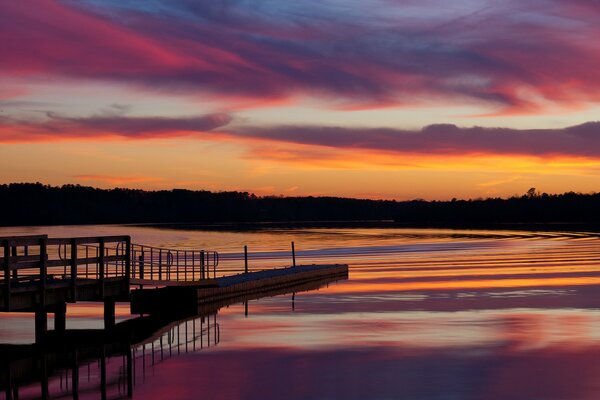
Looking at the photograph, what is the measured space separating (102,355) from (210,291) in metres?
11.3

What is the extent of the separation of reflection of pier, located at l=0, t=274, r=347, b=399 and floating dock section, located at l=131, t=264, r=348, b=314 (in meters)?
0.38

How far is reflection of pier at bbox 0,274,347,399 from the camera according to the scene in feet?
67.6

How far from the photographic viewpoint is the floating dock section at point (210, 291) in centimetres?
3375

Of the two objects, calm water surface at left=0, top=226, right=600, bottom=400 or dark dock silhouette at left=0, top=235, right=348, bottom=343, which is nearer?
calm water surface at left=0, top=226, right=600, bottom=400

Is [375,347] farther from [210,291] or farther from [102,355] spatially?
[210,291]

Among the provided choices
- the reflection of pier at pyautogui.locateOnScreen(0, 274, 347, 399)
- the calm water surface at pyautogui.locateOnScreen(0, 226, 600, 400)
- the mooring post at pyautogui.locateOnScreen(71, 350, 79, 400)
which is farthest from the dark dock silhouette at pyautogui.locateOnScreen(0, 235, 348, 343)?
the mooring post at pyautogui.locateOnScreen(71, 350, 79, 400)

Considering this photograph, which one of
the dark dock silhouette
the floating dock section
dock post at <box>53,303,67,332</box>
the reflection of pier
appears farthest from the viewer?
the floating dock section

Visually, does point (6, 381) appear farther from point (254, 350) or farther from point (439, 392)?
point (439, 392)

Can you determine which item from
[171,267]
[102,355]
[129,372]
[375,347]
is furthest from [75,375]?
[171,267]

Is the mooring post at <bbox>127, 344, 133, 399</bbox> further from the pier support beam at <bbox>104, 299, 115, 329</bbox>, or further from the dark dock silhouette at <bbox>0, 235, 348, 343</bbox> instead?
the pier support beam at <bbox>104, 299, 115, 329</bbox>

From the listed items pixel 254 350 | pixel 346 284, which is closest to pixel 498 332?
pixel 254 350

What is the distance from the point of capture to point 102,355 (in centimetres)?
2492

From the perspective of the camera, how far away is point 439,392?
63.8ft

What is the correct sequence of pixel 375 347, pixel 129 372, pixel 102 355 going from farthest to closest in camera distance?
pixel 375 347, pixel 102 355, pixel 129 372
